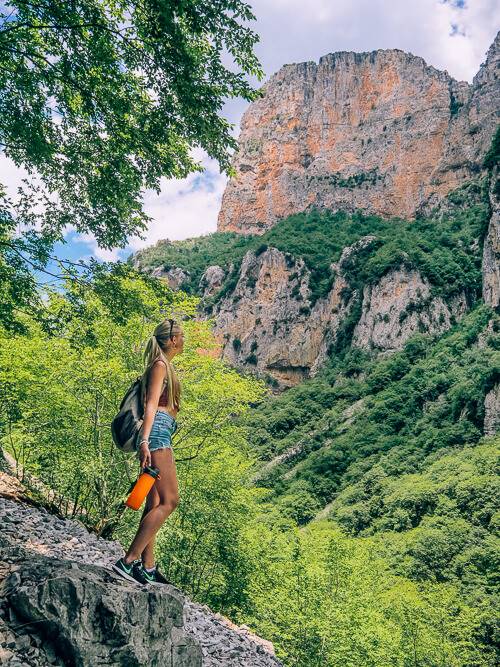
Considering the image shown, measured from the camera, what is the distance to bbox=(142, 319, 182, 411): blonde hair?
4.18 m

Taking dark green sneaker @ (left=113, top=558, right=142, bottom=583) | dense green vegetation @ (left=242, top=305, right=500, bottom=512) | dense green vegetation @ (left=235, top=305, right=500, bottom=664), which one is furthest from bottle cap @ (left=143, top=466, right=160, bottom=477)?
dense green vegetation @ (left=242, top=305, right=500, bottom=512)

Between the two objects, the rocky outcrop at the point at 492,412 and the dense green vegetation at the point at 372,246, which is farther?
the dense green vegetation at the point at 372,246

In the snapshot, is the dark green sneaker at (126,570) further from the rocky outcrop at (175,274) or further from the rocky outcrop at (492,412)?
the rocky outcrop at (175,274)

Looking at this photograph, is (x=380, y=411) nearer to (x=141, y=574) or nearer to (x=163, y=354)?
(x=141, y=574)

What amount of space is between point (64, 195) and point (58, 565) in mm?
5658

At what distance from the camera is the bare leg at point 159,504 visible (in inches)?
159

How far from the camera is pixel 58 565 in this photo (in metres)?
4.10

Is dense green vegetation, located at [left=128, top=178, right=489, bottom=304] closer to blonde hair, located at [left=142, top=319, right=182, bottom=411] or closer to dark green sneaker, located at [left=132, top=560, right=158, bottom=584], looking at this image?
blonde hair, located at [left=142, top=319, right=182, bottom=411]

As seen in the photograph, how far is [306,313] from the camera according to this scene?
107 m

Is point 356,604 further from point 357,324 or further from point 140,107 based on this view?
point 357,324

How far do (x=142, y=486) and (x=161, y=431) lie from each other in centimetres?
47

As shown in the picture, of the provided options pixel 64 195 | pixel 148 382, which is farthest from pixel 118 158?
pixel 148 382

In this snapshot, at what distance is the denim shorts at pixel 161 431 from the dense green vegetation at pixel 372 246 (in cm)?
8978

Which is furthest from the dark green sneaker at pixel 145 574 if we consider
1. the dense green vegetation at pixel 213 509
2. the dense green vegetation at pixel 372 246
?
the dense green vegetation at pixel 372 246
